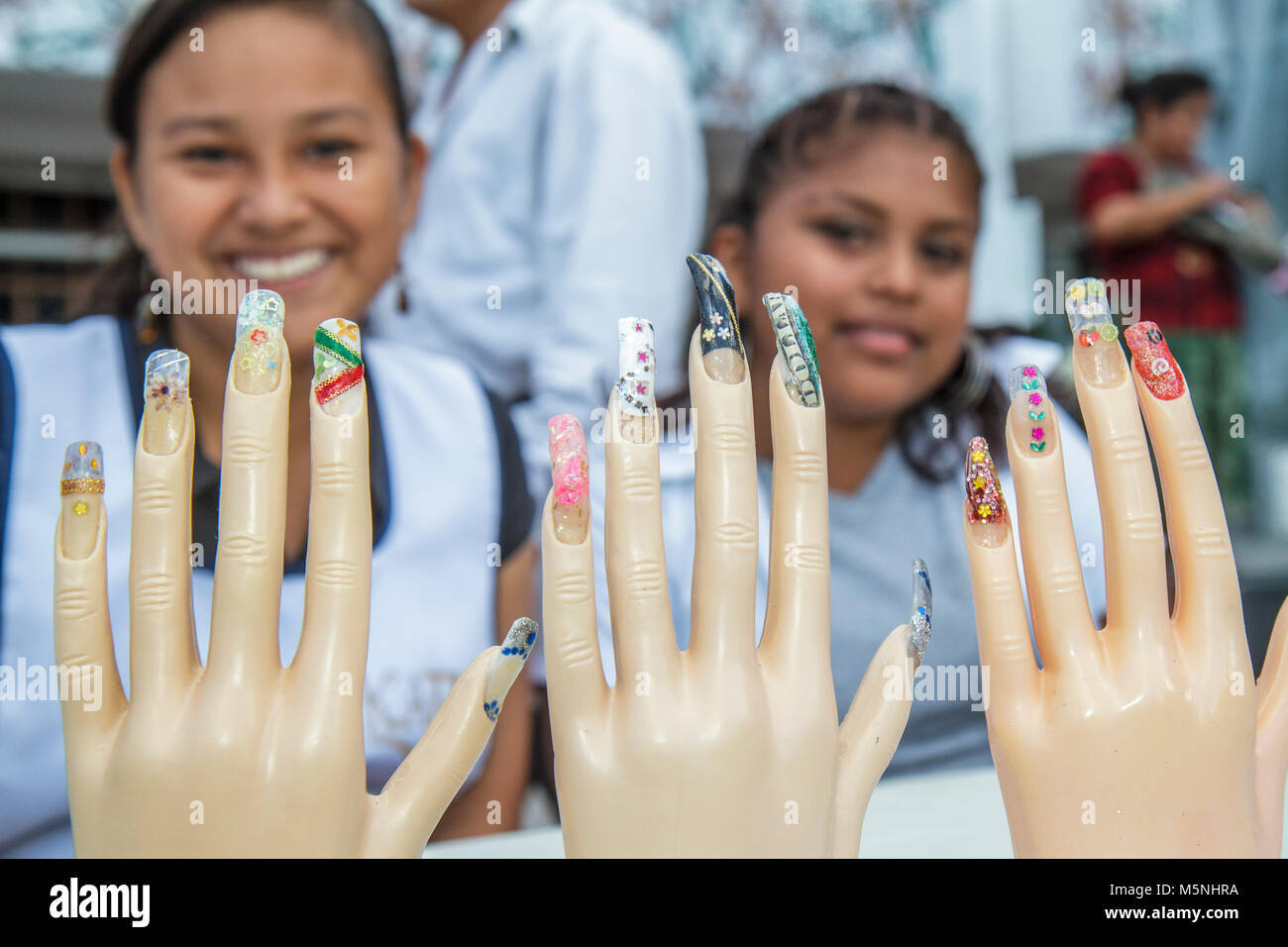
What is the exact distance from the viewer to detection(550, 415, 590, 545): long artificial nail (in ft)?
2.42

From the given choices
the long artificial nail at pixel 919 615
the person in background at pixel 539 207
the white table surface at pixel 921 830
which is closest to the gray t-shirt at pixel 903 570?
the person in background at pixel 539 207

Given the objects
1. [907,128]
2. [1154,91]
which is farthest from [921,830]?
[1154,91]

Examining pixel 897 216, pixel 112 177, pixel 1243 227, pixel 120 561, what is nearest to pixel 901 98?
pixel 897 216

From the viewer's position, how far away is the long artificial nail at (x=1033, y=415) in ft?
2.56

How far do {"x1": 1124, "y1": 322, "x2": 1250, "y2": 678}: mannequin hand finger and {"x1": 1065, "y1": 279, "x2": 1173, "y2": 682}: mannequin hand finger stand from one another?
0.02 m

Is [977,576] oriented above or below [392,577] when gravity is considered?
below

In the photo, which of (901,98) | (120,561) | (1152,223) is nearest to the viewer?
(120,561)

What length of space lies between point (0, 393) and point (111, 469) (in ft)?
0.64

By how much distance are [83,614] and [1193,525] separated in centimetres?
81

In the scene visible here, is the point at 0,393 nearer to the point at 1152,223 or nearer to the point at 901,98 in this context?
the point at 901,98

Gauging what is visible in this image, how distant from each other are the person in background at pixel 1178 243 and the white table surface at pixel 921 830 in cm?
160

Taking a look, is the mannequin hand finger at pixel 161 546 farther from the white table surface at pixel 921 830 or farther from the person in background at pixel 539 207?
the person in background at pixel 539 207

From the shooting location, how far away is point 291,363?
1.55 m
